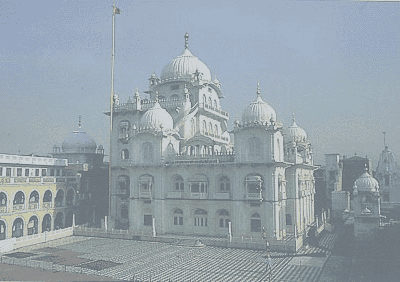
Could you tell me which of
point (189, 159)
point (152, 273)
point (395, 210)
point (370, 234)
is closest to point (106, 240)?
point (189, 159)

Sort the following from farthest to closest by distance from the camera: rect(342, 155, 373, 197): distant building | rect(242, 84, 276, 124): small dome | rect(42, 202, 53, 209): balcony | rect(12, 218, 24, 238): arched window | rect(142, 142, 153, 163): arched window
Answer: rect(342, 155, 373, 197): distant building, rect(42, 202, 53, 209): balcony, rect(142, 142, 153, 163): arched window, rect(12, 218, 24, 238): arched window, rect(242, 84, 276, 124): small dome

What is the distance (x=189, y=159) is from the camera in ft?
104

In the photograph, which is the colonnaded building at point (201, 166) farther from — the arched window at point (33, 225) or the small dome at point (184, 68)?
the arched window at point (33, 225)

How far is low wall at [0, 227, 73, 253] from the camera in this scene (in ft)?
86.4

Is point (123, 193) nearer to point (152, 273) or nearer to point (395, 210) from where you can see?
point (152, 273)

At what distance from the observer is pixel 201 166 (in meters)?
31.5

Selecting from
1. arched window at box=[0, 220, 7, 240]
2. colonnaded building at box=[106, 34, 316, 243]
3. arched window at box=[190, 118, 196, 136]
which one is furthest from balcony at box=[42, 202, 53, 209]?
arched window at box=[190, 118, 196, 136]

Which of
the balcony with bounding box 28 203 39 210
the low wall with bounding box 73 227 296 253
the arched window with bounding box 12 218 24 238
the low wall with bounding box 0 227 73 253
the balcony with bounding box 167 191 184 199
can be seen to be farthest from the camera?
the balcony with bounding box 28 203 39 210

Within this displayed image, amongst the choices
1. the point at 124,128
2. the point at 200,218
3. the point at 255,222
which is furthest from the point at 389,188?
the point at 124,128

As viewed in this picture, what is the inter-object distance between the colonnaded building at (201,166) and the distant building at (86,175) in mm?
2930

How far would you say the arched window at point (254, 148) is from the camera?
2939cm

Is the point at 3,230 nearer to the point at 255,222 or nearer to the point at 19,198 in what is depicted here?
the point at 19,198

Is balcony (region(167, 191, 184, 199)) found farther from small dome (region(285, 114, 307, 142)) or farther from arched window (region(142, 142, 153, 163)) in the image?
small dome (region(285, 114, 307, 142))

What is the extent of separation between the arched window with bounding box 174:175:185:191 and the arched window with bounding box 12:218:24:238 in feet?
42.8
